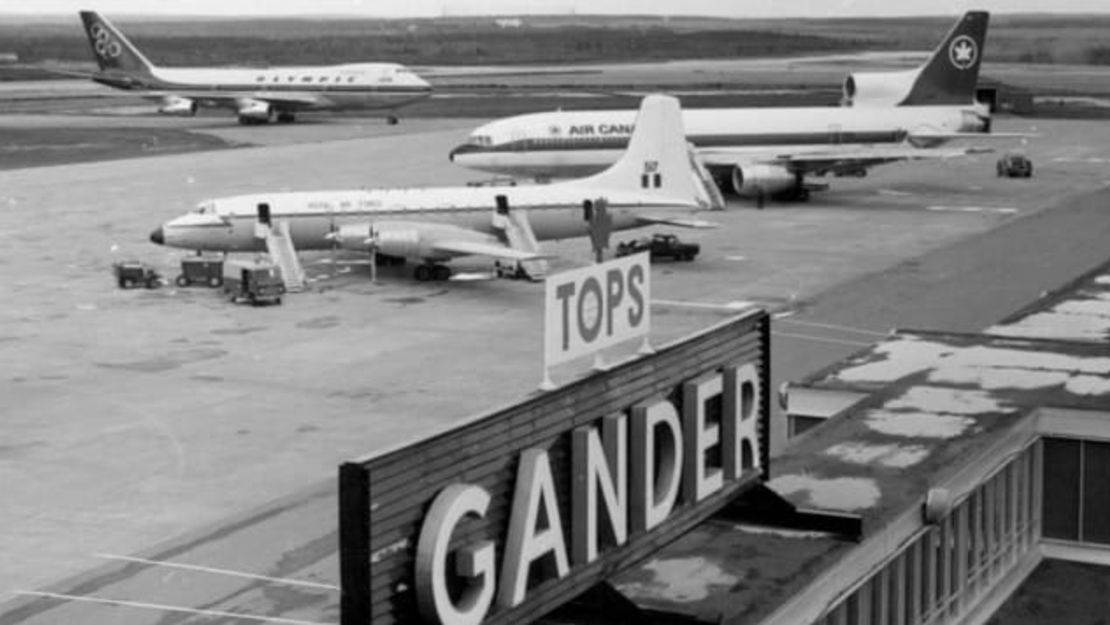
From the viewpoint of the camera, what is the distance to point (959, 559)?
1202 inches

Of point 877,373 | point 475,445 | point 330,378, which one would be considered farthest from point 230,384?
point 475,445

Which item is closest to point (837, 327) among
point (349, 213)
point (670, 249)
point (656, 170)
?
point (670, 249)

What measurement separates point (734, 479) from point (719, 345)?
1.96 metres

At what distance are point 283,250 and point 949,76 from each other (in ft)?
175

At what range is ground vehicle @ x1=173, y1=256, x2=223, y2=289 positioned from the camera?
227 ft

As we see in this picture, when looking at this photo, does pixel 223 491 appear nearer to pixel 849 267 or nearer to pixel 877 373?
pixel 877 373

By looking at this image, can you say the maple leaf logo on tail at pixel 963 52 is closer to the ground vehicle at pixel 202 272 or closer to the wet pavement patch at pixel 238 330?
the ground vehicle at pixel 202 272

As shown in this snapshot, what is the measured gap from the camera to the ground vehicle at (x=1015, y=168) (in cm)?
11331

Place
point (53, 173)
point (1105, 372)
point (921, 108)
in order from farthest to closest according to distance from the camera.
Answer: point (53, 173) < point (921, 108) < point (1105, 372)

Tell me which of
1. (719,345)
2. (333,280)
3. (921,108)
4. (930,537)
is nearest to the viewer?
(719,345)

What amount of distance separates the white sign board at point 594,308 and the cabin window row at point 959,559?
15.9 feet

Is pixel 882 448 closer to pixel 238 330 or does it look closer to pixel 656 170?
pixel 238 330

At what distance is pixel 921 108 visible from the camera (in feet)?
349

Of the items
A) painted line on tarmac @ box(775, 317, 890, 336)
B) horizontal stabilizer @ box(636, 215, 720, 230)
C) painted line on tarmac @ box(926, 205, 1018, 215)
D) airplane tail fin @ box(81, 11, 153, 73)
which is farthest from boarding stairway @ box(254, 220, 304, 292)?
airplane tail fin @ box(81, 11, 153, 73)
